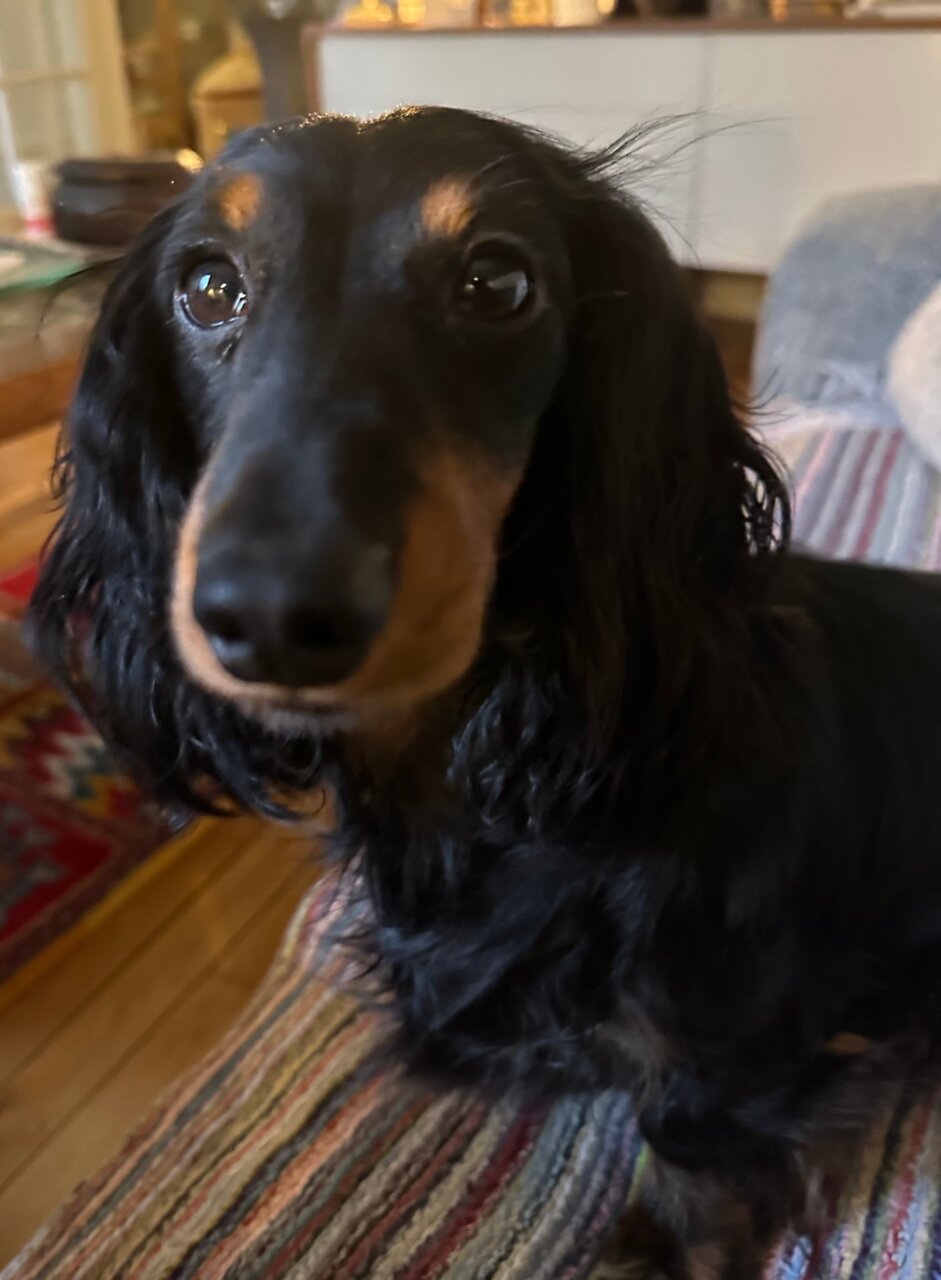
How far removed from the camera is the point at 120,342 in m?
0.93

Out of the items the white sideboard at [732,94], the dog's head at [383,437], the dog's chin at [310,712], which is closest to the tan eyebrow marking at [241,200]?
the dog's head at [383,437]

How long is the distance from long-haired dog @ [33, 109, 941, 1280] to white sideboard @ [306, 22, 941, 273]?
2.27 metres

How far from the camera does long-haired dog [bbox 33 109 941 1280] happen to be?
0.70 metres

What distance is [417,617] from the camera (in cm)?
67

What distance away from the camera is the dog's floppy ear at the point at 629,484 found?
870 mm

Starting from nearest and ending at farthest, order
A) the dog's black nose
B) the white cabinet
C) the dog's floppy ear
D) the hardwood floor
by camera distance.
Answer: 1. the dog's black nose
2. the dog's floppy ear
3. the hardwood floor
4. the white cabinet

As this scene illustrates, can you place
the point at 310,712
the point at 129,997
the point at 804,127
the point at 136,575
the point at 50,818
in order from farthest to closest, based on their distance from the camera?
1. the point at 804,127
2. the point at 50,818
3. the point at 129,997
4. the point at 136,575
5. the point at 310,712

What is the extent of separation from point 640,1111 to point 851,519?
1153mm

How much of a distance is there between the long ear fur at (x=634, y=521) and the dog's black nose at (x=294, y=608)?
0.92ft

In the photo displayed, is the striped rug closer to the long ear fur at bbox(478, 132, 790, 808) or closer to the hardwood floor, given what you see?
the hardwood floor

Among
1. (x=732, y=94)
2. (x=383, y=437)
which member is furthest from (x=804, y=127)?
(x=383, y=437)

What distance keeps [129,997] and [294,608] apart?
115 cm

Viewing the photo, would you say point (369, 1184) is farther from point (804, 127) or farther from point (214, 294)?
point (804, 127)

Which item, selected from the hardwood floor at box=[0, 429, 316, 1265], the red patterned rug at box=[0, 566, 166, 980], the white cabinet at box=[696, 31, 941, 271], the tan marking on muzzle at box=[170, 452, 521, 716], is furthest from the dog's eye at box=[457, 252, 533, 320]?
the white cabinet at box=[696, 31, 941, 271]
